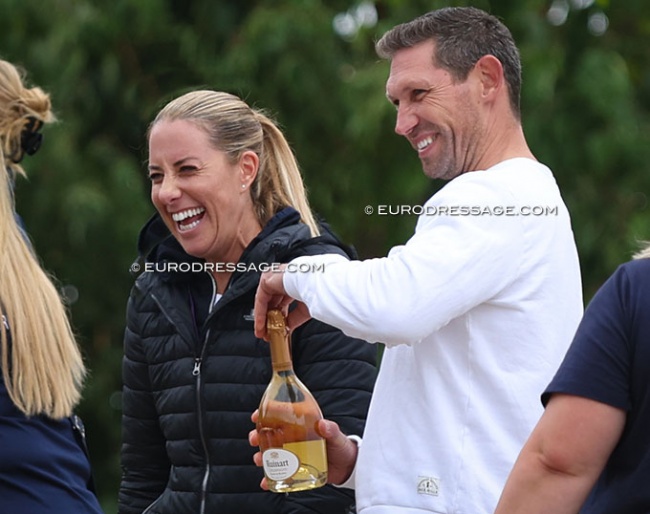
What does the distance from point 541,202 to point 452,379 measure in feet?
1.23

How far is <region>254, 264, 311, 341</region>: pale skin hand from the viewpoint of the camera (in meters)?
2.78

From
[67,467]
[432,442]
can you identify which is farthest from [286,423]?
[67,467]

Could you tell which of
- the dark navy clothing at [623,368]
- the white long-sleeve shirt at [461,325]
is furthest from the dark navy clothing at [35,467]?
the dark navy clothing at [623,368]

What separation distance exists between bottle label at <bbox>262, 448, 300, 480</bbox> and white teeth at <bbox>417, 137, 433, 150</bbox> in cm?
67

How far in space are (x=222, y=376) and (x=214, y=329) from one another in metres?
0.12

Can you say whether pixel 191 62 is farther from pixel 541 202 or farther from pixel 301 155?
pixel 541 202

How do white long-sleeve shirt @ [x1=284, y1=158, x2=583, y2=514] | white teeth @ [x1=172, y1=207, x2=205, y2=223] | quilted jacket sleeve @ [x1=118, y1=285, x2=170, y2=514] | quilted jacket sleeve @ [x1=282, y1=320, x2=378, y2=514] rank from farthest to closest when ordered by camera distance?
quilted jacket sleeve @ [x1=118, y1=285, x2=170, y2=514] < white teeth @ [x1=172, y1=207, x2=205, y2=223] < quilted jacket sleeve @ [x1=282, y1=320, x2=378, y2=514] < white long-sleeve shirt @ [x1=284, y1=158, x2=583, y2=514]

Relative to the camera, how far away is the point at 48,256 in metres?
7.77

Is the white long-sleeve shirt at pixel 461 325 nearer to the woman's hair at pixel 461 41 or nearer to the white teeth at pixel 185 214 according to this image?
the woman's hair at pixel 461 41

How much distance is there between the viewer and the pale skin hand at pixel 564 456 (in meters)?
2.13

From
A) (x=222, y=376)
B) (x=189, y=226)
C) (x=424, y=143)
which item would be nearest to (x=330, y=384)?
(x=222, y=376)

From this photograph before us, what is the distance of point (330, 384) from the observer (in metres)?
3.16

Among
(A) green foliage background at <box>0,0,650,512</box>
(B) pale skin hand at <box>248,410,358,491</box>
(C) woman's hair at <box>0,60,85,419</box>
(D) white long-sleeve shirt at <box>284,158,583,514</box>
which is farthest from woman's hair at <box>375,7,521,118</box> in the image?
(A) green foliage background at <box>0,0,650,512</box>

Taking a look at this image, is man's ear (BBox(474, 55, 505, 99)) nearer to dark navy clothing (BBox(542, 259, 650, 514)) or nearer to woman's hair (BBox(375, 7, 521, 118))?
woman's hair (BBox(375, 7, 521, 118))
